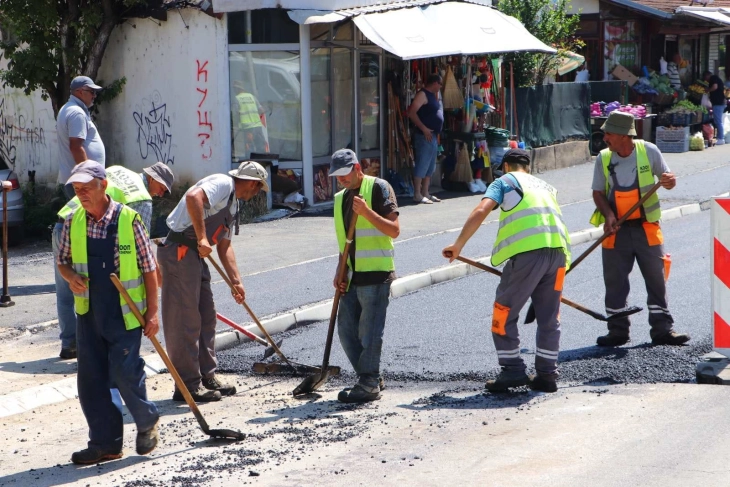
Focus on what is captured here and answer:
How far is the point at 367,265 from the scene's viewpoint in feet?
22.7

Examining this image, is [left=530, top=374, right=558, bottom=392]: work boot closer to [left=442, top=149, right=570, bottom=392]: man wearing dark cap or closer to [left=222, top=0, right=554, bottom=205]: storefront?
[left=442, top=149, right=570, bottom=392]: man wearing dark cap

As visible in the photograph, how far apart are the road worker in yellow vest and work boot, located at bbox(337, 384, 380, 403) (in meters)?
8.67

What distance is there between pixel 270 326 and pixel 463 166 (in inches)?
344

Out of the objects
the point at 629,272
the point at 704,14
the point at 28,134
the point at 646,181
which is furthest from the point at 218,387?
the point at 704,14

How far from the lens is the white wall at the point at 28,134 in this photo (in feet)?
→ 56.3

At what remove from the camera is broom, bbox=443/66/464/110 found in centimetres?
1695

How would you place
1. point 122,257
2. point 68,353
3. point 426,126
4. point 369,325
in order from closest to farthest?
point 122,257 < point 369,325 < point 68,353 < point 426,126

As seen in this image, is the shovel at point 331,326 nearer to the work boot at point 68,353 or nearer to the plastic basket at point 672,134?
the work boot at point 68,353

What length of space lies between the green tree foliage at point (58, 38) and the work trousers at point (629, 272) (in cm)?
939

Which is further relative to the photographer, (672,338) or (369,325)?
(672,338)

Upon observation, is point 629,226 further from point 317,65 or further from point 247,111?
point 317,65

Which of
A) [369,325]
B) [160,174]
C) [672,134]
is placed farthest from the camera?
[672,134]

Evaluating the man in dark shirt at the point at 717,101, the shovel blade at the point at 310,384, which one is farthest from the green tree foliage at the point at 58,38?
the man in dark shirt at the point at 717,101

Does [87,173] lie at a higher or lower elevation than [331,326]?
higher
